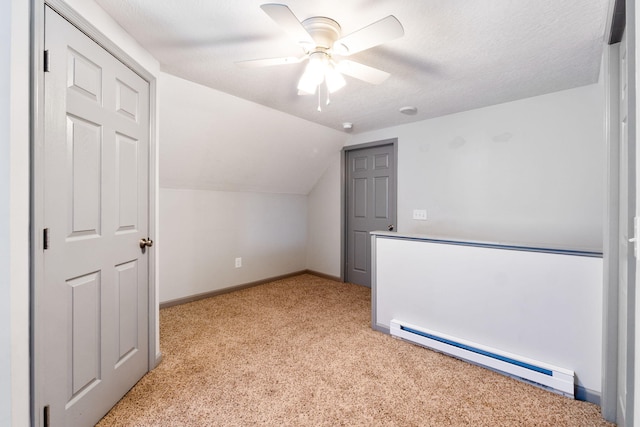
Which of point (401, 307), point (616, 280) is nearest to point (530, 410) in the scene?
point (616, 280)

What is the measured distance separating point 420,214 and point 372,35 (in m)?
2.49

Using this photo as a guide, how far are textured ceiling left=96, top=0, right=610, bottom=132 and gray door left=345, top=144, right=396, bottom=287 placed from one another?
46.4 inches

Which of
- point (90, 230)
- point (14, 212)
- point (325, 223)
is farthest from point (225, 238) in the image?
point (14, 212)

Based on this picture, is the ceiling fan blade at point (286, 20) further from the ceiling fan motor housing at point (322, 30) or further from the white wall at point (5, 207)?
the white wall at point (5, 207)

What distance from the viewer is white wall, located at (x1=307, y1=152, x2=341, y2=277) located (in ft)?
14.6

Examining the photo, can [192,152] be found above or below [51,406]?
above

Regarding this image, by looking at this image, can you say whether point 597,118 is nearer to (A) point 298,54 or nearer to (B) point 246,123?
(A) point 298,54

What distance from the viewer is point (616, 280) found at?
5.00 feet

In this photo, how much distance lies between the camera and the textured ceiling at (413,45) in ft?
5.03

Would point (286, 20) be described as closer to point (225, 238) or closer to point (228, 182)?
point (228, 182)

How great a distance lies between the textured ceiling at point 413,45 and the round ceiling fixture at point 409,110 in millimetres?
170

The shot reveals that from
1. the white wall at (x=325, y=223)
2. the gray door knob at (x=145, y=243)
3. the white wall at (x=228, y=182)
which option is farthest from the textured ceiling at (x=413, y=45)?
the white wall at (x=325, y=223)

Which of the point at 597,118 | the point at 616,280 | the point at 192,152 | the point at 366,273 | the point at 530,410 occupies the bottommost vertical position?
the point at 530,410

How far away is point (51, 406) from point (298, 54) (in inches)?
93.2
